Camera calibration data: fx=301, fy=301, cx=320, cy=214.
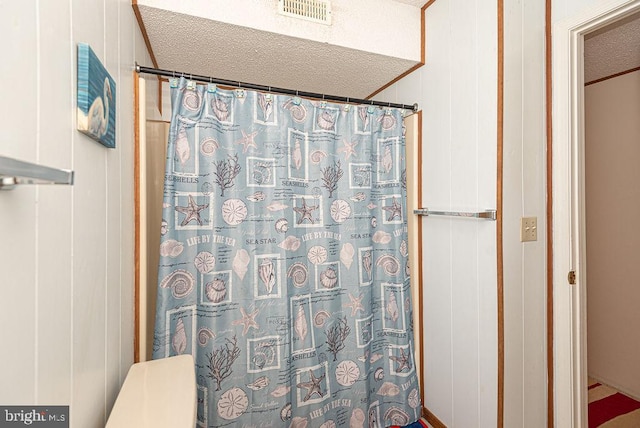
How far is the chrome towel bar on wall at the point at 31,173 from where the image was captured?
1.05 ft

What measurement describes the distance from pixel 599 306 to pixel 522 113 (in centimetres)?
198

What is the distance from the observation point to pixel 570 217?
4.39 ft

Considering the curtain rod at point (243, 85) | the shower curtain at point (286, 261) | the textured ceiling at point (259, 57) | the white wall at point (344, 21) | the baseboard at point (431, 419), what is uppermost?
the white wall at point (344, 21)

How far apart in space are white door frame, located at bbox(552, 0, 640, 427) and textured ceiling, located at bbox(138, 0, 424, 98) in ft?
2.41

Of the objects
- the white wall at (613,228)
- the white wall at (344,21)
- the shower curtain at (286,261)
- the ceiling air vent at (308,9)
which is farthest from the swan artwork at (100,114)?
the white wall at (613,228)

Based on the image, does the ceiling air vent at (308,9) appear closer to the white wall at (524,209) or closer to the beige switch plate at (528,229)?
the white wall at (524,209)

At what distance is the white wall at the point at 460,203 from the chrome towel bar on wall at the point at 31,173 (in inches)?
57.5

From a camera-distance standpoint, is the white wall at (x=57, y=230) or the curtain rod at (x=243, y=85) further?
the curtain rod at (x=243, y=85)

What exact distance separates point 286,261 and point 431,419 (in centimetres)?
126

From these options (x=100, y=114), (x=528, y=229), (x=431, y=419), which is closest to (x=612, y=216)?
(x=528, y=229)

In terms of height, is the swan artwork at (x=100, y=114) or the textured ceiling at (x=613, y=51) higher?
the textured ceiling at (x=613, y=51)

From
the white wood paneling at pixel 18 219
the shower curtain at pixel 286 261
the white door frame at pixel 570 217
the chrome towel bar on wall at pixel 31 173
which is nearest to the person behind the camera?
the chrome towel bar on wall at pixel 31 173

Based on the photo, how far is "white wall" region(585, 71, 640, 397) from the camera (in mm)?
2129

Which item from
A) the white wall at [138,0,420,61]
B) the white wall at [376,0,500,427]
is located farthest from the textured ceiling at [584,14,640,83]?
the white wall at [138,0,420,61]
